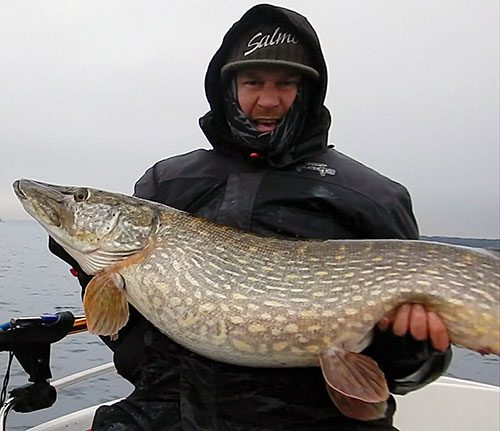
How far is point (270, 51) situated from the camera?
2.50 meters

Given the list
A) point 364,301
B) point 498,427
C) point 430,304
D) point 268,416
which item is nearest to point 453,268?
point 430,304

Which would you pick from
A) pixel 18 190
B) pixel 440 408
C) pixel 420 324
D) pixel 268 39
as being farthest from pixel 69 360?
pixel 420 324

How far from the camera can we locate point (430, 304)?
203 cm

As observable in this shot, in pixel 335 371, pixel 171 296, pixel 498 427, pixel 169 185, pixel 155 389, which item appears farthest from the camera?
pixel 498 427

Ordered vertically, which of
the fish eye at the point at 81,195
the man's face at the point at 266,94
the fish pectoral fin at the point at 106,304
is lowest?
the fish pectoral fin at the point at 106,304

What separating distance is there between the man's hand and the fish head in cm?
91

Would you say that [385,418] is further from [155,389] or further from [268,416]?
[155,389]

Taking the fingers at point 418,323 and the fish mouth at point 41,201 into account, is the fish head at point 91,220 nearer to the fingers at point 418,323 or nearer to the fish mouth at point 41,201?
the fish mouth at point 41,201

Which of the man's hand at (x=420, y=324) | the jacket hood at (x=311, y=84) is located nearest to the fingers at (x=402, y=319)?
the man's hand at (x=420, y=324)

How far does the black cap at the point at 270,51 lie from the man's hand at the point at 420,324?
40.9 inches

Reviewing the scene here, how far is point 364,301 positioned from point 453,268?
1.01ft

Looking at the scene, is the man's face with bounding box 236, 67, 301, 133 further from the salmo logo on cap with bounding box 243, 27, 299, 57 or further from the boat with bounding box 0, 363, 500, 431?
the boat with bounding box 0, 363, 500, 431

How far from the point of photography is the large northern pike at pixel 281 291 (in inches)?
79.4

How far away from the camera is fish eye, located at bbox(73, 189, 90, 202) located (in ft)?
7.69
